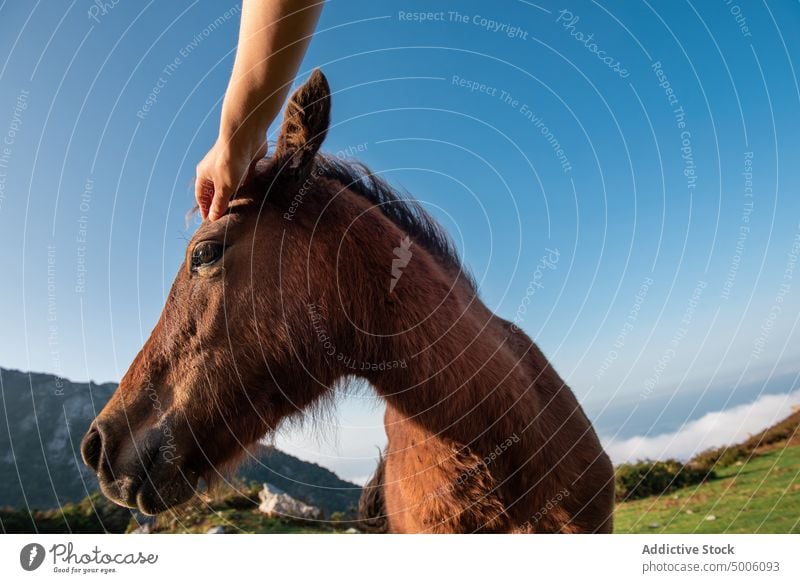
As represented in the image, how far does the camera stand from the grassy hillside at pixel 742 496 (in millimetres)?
3057

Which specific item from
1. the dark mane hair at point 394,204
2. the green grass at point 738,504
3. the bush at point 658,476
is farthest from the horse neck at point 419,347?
the bush at point 658,476

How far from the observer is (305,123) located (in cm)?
221

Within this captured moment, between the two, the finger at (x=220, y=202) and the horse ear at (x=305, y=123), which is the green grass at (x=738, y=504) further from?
the finger at (x=220, y=202)

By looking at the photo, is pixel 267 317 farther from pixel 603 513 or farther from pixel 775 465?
pixel 775 465

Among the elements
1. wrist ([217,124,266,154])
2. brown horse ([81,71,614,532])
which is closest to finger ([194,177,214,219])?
brown horse ([81,71,614,532])

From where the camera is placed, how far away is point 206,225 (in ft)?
7.68

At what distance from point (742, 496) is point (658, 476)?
678mm

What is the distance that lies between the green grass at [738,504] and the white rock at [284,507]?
315 centimetres

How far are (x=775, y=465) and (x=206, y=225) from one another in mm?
3701

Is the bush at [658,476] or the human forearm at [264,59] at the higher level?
the human forearm at [264,59]

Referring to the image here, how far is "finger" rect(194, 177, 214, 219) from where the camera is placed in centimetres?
232

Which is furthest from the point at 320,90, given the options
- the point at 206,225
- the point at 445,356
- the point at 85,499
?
the point at 85,499

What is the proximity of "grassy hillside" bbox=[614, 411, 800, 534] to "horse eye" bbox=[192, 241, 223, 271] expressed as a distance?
9.73ft

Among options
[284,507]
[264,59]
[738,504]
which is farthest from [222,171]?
[284,507]
